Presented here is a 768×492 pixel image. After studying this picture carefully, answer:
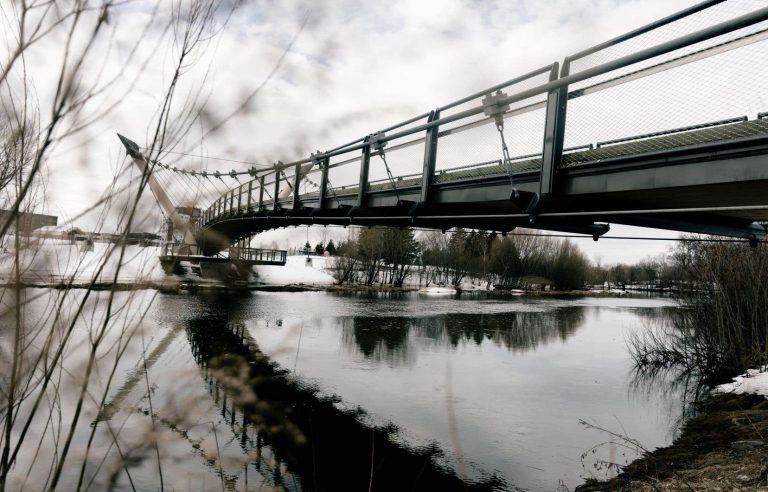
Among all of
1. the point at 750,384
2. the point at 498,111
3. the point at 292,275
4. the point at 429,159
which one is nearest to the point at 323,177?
the point at 429,159

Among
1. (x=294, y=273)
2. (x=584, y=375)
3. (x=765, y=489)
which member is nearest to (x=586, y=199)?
(x=765, y=489)

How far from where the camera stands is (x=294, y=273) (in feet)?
173

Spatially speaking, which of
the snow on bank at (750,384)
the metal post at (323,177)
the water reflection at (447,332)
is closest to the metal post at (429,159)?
the metal post at (323,177)

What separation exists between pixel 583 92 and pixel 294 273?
47.8 metres

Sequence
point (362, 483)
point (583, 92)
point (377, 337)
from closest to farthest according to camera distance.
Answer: point (583, 92) < point (362, 483) < point (377, 337)

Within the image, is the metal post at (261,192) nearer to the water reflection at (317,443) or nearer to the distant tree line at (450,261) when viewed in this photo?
the water reflection at (317,443)

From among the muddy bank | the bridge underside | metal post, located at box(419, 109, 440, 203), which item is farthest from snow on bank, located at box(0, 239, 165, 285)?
metal post, located at box(419, 109, 440, 203)

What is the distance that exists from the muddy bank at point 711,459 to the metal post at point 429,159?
5240mm

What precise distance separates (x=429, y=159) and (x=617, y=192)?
11.2 feet

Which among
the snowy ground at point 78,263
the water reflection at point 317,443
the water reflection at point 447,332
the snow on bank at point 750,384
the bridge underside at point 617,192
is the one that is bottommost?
the water reflection at point 317,443

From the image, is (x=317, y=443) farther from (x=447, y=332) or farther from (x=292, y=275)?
(x=292, y=275)

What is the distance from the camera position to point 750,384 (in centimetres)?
1275

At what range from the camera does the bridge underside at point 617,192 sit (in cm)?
546

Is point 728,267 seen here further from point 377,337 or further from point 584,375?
point 377,337
